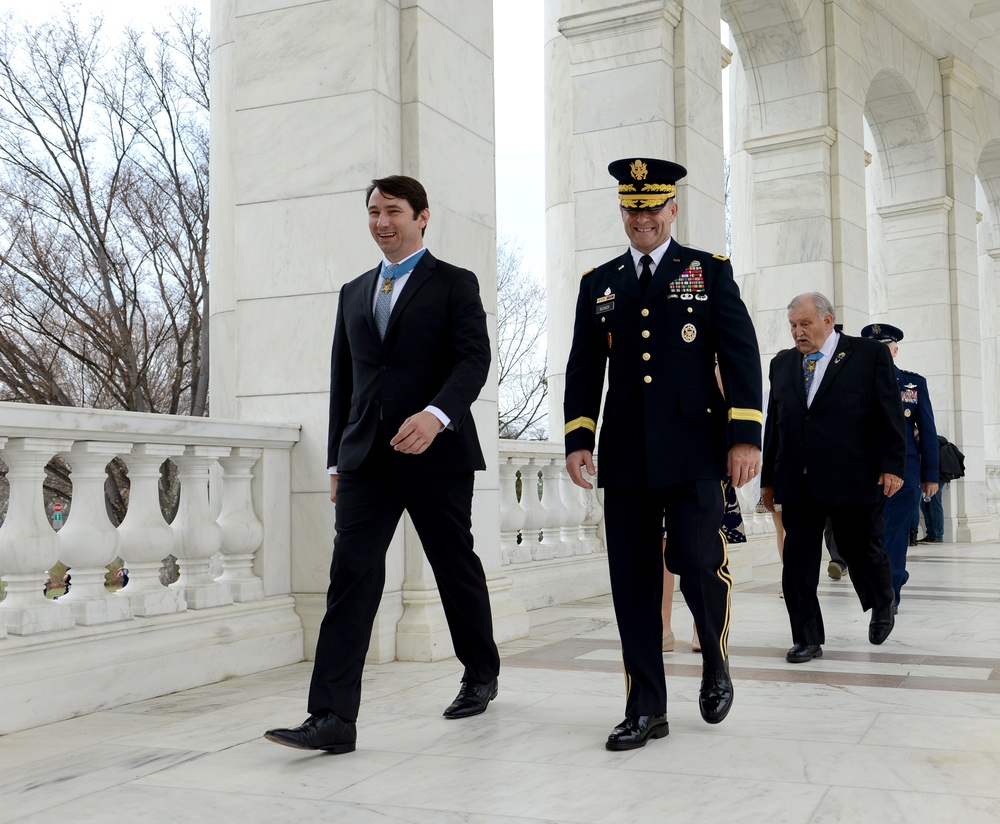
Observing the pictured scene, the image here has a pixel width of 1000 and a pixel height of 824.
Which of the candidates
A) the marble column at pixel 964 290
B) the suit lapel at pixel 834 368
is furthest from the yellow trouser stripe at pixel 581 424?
the marble column at pixel 964 290

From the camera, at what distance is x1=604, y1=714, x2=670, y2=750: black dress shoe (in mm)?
3820

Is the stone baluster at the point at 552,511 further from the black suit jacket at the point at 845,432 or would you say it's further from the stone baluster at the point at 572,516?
Result: the black suit jacket at the point at 845,432

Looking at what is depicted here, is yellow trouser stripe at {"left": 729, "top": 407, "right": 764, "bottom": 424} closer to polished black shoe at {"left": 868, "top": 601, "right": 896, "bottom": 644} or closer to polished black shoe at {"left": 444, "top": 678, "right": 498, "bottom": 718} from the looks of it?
polished black shoe at {"left": 444, "top": 678, "right": 498, "bottom": 718}

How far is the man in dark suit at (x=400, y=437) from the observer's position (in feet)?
12.8

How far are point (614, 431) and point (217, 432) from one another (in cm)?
220

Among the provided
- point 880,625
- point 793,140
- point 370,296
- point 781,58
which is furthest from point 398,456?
point 781,58

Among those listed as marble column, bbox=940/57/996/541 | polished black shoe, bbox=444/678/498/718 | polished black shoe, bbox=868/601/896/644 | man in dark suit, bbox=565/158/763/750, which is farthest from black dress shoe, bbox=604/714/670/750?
marble column, bbox=940/57/996/541

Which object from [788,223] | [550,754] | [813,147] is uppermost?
[813,147]

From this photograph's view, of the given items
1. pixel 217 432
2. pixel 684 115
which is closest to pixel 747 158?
pixel 684 115

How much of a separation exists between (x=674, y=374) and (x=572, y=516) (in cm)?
496

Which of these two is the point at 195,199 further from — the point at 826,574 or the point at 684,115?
the point at 826,574

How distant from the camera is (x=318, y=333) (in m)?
6.07

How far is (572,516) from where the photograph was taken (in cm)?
892

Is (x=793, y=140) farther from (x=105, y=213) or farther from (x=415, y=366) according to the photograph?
(x=415, y=366)
